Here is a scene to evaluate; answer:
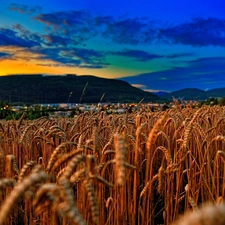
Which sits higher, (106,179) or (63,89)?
(63,89)

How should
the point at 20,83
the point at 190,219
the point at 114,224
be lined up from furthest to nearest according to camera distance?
the point at 20,83 < the point at 114,224 < the point at 190,219

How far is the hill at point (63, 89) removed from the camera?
181 ft

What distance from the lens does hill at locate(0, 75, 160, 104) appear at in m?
55.2

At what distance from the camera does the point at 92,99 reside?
58.6 metres

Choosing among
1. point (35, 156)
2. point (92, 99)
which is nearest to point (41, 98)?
point (92, 99)

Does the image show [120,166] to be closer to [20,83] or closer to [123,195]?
[123,195]

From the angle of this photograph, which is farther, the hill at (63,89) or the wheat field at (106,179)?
the hill at (63,89)

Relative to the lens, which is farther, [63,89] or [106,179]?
[63,89]

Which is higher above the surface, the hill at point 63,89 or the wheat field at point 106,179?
the hill at point 63,89

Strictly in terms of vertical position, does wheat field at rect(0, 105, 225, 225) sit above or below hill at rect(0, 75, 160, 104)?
below

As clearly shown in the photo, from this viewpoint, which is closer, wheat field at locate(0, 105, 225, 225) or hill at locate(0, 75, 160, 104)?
wheat field at locate(0, 105, 225, 225)

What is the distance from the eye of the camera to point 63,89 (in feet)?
217

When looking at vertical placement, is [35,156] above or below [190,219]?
below

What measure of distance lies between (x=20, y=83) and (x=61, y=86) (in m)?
8.53
